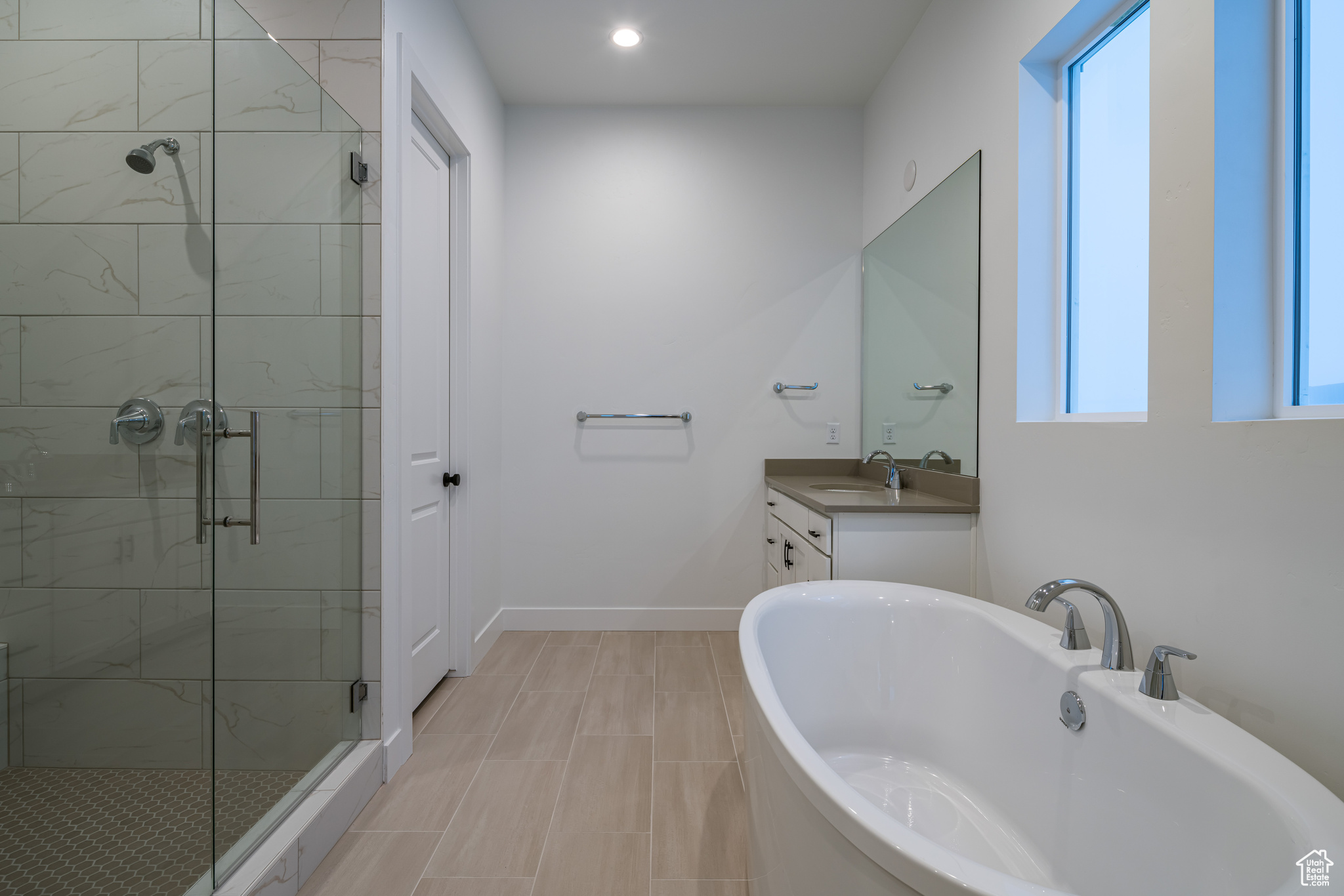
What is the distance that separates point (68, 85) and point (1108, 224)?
210cm

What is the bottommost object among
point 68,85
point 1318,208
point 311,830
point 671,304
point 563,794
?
point 563,794

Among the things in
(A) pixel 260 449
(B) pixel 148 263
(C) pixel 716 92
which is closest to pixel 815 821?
(A) pixel 260 449

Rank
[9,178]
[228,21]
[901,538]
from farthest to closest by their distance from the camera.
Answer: [901,538], [228,21], [9,178]

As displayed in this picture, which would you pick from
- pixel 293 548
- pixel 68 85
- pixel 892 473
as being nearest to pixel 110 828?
pixel 293 548

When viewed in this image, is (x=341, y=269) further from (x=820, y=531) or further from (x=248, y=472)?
(x=820, y=531)

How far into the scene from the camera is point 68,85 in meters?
0.95

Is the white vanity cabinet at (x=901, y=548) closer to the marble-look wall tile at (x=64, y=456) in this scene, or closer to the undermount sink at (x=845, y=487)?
→ the undermount sink at (x=845, y=487)

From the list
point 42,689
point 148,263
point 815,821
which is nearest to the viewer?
point 815,821

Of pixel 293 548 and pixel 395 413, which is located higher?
pixel 395 413

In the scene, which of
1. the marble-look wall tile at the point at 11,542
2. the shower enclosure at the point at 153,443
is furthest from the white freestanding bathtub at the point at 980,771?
the marble-look wall tile at the point at 11,542

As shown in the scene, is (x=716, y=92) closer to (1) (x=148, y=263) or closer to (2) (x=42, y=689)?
(1) (x=148, y=263)

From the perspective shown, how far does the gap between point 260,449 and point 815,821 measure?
1.30m

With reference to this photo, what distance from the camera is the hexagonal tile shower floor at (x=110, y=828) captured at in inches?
35.7

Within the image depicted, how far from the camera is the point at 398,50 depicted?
1.75 meters
